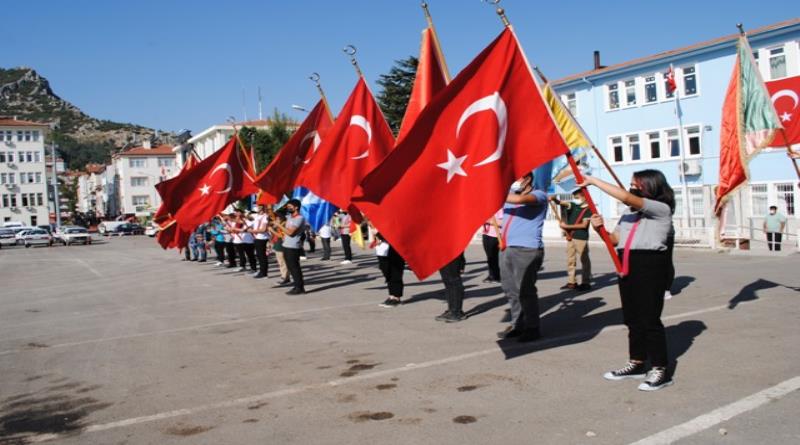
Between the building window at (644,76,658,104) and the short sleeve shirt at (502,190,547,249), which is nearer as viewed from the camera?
the short sleeve shirt at (502,190,547,249)

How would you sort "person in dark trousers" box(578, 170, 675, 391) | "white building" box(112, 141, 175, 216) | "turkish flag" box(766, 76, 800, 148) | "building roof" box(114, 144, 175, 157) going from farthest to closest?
"building roof" box(114, 144, 175, 157) → "white building" box(112, 141, 175, 216) → "turkish flag" box(766, 76, 800, 148) → "person in dark trousers" box(578, 170, 675, 391)

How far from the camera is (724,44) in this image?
114 feet

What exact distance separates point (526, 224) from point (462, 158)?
4.50 ft

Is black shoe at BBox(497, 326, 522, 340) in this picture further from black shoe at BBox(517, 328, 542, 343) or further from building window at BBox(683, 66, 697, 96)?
building window at BBox(683, 66, 697, 96)

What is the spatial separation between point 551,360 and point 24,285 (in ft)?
54.6

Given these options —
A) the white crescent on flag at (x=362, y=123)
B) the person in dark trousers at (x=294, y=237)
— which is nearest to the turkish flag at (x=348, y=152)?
the white crescent on flag at (x=362, y=123)

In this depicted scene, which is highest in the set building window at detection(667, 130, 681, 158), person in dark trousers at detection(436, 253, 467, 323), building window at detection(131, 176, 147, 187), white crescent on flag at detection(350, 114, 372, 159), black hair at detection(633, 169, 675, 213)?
building window at detection(131, 176, 147, 187)

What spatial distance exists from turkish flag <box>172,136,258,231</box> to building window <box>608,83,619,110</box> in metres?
30.7

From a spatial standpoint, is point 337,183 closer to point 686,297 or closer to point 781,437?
point 686,297

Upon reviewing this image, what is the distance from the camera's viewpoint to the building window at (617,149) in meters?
41.3

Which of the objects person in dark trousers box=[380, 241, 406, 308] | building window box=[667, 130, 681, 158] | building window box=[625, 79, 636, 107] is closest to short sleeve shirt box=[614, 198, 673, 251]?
person in dark trousers box=[380, 241, 406, 308]

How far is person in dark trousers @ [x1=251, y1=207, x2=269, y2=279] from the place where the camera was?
1644 cm

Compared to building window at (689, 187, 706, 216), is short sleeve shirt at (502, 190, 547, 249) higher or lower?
lower

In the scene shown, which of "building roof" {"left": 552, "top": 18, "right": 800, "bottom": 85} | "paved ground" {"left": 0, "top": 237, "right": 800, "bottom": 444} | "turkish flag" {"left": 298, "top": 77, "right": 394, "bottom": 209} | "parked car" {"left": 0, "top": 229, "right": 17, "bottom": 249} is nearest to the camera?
"paved ground" {"left": 0, "top": 237, "right": 800, "bottom": 444}
